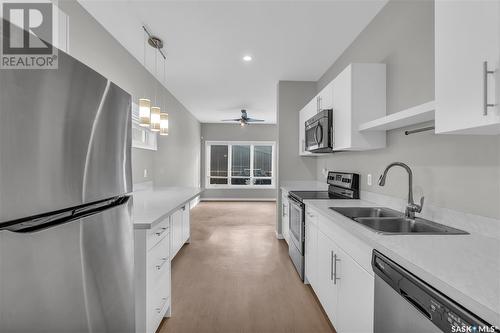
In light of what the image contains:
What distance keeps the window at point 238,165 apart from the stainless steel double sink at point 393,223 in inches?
256

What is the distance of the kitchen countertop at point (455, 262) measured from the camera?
0.70m

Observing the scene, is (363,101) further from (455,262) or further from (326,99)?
(455,262)

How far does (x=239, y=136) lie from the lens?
848 cm

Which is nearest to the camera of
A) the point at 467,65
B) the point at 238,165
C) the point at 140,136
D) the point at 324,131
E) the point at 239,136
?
the point at 467,65

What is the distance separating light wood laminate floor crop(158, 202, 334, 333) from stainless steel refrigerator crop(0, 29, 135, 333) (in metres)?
1.24

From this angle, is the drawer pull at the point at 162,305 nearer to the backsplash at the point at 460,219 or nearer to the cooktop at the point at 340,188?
the cooktop at the point at 340,188

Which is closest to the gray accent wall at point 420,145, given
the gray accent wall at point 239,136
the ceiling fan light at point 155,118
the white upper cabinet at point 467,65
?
the white upper cabinet at point 467,65

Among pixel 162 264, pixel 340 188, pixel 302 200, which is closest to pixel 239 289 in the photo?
pixel 162 264

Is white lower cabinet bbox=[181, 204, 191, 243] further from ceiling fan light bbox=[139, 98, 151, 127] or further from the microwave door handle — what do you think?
the microwave door handle

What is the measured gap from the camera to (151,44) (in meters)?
2.84

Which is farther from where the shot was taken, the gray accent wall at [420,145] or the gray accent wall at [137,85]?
the gray accent wall at [137,85]

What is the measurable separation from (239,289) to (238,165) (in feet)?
20.4

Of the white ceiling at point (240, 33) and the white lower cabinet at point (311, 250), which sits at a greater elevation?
the white ceiling at point (240, 33)

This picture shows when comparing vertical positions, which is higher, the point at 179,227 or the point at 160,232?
the point at 160,232
